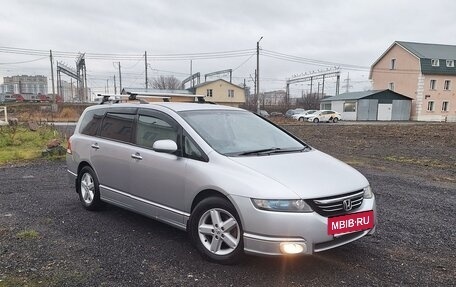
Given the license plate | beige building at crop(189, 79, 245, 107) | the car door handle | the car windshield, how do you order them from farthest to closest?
1. beige building at crop(189, 79, 245, 107)
2. the car door handle
3. the car windshield
4. the license plate

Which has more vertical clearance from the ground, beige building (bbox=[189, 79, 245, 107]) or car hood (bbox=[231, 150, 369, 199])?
beige building (bbox=[189, 79, 245, 107])

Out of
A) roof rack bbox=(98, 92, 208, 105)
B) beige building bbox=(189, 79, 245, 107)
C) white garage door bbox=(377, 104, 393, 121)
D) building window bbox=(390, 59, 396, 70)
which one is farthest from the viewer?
beige building bbox=(189, 79, 245, 107)

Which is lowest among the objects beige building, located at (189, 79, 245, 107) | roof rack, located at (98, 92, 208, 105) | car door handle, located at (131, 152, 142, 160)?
car door handle, located at (131, 152, 142, 160)

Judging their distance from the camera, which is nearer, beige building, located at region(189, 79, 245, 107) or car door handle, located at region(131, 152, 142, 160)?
car door handle, located at region(131, 152, 142, 160)

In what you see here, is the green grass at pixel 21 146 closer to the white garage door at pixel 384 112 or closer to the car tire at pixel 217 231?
the car tire at pixel 217 231

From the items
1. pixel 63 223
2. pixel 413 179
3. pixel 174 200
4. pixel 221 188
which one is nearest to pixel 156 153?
pixel 174 200

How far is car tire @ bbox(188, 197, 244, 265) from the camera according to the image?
11.6ft

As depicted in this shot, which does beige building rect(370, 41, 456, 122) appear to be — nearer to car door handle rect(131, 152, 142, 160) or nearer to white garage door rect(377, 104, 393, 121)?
white garage door rect(377, 104, 393, 121)

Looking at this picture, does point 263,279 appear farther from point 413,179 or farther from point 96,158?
point 413,179

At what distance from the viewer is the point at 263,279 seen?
3.37 meters

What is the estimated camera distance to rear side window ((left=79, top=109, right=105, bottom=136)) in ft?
18.7

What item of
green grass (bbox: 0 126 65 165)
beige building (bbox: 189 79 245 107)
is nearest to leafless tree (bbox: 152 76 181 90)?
beige building (bbox: 189 79 245 107)

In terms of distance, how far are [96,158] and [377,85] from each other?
62339 millimetres

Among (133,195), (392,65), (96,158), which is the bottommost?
(133,195)
